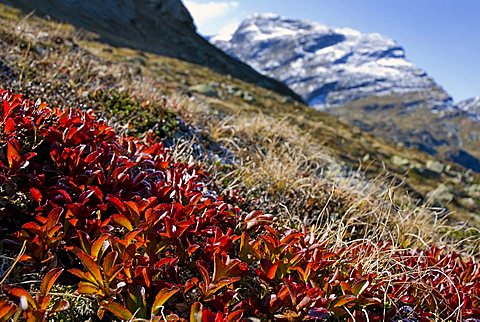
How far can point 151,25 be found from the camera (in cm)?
5284

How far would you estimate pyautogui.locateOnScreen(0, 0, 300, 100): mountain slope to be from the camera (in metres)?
39.5

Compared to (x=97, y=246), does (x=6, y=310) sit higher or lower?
lower

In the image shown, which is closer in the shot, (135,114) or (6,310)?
(6,310)

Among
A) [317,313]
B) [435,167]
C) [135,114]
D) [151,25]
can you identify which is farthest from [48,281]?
[151,25]

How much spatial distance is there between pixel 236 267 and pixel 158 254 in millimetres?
549

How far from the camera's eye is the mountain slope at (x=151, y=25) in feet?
130

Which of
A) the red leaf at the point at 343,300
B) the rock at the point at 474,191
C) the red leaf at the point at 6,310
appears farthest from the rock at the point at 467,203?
the red leaf at the point at 6,310

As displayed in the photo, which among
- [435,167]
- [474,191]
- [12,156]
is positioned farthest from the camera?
[435,167]

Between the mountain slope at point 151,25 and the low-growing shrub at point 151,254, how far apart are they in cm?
3604

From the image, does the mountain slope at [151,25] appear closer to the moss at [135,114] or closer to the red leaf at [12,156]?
the moss at [135,114]

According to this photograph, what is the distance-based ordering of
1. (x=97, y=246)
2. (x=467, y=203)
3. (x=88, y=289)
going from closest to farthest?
(x=88, y=289) < (x=97, y=246) < (x=467, y=203)

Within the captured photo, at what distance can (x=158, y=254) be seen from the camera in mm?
2623

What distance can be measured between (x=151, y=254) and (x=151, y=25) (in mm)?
54700

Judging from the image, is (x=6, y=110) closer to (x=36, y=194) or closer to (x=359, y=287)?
(x=36, y=194)
